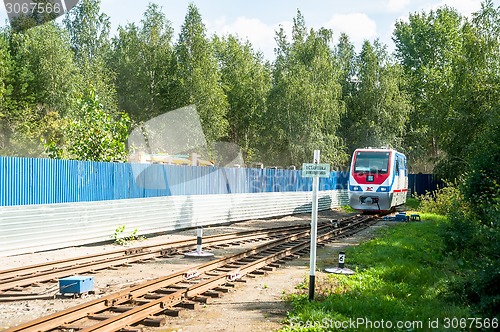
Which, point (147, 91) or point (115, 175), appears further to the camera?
point (147, 91)

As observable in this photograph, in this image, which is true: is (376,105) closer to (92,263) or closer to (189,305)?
(92,263)

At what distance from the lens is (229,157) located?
66.5 metres

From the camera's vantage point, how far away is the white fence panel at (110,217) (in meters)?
14.8

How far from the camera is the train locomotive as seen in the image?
28.5m

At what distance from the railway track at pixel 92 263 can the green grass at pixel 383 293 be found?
14.6ft

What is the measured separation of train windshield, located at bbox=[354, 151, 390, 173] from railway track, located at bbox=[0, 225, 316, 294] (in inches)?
411

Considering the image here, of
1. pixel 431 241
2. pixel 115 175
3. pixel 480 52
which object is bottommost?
pixel 431 241

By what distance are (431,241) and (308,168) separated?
11.6 metres

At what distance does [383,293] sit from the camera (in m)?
11.0

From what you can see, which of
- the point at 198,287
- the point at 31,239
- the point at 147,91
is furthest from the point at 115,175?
the point at 147,91

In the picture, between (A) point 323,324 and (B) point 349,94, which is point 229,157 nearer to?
(B) point 349,94

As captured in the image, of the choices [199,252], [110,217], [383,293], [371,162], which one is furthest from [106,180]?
[371,162]

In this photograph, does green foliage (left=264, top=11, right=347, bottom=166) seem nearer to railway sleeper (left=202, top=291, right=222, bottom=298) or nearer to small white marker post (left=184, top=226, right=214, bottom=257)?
small white marker post (left=184, top=226, right=214, bottom=257)

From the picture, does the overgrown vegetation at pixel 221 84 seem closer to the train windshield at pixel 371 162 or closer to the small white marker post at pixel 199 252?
the train windshield at pixel 371 162
